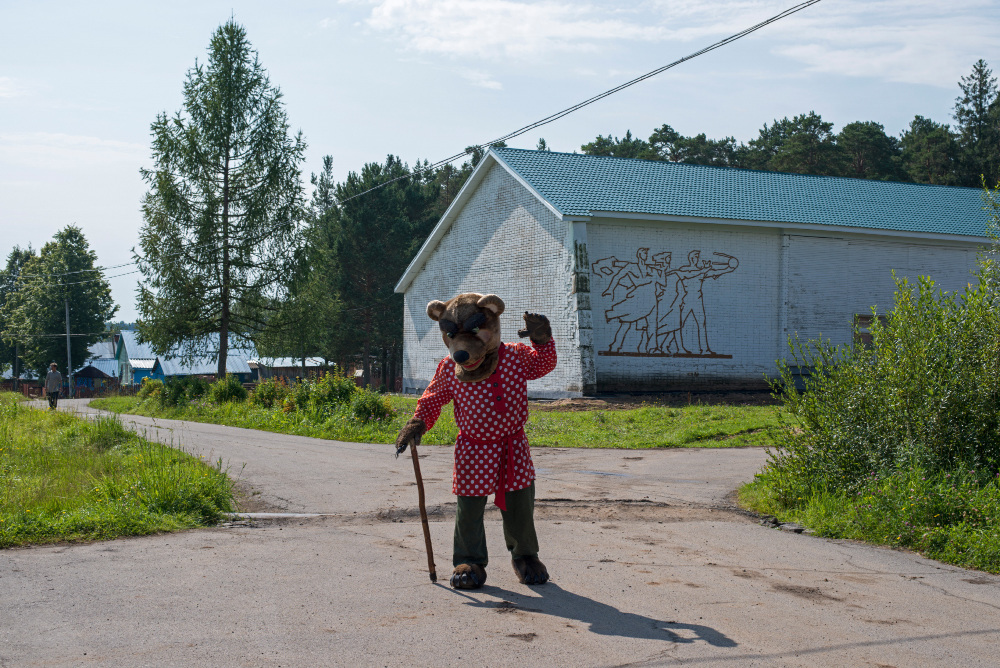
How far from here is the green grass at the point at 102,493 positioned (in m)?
6.00

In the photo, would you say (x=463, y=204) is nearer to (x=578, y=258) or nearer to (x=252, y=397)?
(x=578, y=258)

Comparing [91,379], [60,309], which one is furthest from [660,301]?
[91,379]

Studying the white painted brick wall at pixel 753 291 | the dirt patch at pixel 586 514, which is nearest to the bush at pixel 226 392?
the white painted brick wall at pixel 753 291

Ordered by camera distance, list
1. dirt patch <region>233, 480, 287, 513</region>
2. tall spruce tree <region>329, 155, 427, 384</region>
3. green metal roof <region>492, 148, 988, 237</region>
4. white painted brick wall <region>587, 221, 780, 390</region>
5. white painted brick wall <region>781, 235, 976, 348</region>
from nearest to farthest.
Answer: dirt patch <region>233, 480, 287, 513</region> → white painted brick wall <region>587, 221, 780, 390</region> → green metal roof <region>492, 148, 988, 237</region> → white painted brick wall <region>781, 235, 976, 348</region> → tall spruce tree <region>329, 155, 427, 384</region>

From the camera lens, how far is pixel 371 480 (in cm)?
891

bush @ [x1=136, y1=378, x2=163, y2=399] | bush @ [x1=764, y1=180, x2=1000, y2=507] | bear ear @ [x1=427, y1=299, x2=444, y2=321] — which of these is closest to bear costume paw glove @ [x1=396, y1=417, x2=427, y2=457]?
bear ear @ [x1=427, y1=299, x2=444, y2=321]

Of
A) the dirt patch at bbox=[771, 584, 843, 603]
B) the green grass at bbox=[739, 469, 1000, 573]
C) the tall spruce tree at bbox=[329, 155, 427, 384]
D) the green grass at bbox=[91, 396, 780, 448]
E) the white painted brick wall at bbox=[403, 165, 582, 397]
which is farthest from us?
the tall spruce tree at bbox=[329, 155, 427, 384]

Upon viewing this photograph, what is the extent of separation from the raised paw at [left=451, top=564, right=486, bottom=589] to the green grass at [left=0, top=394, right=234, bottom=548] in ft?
8.98

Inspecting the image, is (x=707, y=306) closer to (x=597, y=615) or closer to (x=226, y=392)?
(x=226, y=392)

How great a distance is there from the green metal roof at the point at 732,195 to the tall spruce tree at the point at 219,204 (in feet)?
29.5

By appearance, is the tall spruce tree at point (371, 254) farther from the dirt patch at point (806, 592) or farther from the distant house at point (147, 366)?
the dirt patch at point (806, 592)

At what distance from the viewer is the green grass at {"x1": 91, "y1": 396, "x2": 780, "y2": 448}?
13.0 m

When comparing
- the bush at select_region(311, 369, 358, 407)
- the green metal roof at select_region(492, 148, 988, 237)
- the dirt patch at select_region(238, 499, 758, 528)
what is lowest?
the dirt patch at select_region(238, 499, 758, 528)

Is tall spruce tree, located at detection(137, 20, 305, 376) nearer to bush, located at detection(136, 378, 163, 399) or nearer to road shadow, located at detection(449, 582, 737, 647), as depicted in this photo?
bush, located at detection(136, 378, 163, 399)
